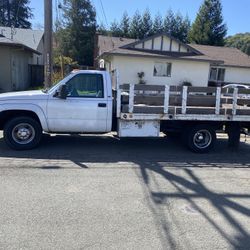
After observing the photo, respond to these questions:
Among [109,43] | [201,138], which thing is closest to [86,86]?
[201,138]

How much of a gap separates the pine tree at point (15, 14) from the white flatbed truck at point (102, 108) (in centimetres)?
5626

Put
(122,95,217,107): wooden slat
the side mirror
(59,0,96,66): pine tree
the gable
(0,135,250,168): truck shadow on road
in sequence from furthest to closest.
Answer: (59,0,96,66): pine tree, the gable, (122,95,217,107): wooden slat, the side mirror, (0,135,250,168): truck shadow on road

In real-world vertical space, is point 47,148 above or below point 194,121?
below

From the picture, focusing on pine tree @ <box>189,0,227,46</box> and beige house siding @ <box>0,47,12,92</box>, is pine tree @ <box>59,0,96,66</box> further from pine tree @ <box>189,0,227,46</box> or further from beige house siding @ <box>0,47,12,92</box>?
beige house siding @ <box>0,47,12,92</box>

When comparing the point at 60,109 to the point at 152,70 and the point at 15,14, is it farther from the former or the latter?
the point at 15,14

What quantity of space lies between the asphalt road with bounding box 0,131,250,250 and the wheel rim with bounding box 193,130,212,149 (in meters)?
0.37

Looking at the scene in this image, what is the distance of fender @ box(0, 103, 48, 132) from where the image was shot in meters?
7.71

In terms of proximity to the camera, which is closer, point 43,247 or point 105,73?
point 43,247

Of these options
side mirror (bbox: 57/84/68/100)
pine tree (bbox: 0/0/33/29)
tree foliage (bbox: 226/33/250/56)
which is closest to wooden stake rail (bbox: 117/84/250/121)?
side mirror (bbox: 57/84/68/100)

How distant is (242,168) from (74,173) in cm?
366

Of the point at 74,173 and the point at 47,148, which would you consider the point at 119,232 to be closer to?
the point at 74,173

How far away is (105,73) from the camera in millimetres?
8023

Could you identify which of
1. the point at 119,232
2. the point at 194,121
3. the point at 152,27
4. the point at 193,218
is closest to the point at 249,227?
the point at 193,218

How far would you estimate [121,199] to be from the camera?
206 inches
